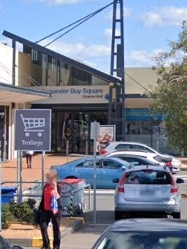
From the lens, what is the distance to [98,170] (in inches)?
1086

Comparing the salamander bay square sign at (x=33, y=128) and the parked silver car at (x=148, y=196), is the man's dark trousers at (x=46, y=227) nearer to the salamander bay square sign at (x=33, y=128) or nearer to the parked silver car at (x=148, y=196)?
the salamander bay square sign at (x=33, y=128)

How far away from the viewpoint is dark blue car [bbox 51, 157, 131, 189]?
27359 millimetres

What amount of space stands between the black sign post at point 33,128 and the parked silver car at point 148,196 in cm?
236

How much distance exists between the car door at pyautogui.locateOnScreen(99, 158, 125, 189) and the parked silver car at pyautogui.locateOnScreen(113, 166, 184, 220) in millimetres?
9786

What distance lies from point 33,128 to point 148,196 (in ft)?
11.4

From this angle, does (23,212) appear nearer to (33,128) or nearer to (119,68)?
(33,128)

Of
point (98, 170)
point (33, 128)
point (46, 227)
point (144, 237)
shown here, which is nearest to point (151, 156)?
point (98, 170)

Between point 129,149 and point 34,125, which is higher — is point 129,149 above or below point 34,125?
below

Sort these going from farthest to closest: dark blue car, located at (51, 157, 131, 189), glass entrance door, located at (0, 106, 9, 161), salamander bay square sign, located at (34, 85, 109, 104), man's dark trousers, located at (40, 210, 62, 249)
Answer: salamander bay square sign, located at (34, 85, 109, 104)
glass entrance door, located at (0, 106, 9, 161)
dark blue car, located at (51, 157, 131, 189)
man's dark trousers, located at (40, 210, 62, 249)

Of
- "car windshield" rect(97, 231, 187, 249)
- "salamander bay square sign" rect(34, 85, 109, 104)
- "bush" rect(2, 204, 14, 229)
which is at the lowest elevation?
"bush" rect(2, 204, 14, 229)

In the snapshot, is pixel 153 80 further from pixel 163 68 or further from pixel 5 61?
pixel 163 68

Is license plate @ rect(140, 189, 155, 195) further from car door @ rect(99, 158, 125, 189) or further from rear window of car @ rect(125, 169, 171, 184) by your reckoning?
car door @ rect(99, 158, 125, 189)

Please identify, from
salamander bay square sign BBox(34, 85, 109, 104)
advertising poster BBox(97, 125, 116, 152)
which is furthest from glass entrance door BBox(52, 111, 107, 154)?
advertising poster BBox(97, 125, 116, 152)

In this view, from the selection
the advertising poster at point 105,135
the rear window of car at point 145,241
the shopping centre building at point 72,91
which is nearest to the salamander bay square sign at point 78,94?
the shopping centre building at point 72,91
